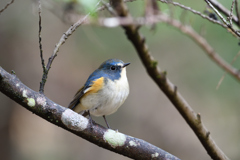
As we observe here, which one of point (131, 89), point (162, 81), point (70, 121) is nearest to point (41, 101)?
point (70, 121)

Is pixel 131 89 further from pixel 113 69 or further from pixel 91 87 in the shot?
pixel 91 87

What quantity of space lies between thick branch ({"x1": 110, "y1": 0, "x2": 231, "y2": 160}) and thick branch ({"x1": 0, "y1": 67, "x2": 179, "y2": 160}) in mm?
395

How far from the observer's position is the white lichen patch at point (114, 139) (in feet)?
8.77

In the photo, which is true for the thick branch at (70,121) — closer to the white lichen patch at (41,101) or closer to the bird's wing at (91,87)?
the white lichen patch at (41,101)

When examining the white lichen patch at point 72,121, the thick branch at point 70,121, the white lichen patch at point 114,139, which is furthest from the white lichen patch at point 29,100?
the white lichen patch at point 114,139

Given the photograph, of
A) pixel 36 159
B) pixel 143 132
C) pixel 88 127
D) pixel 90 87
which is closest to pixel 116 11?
pixel 88 127

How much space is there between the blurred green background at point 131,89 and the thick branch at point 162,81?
12.6 ft

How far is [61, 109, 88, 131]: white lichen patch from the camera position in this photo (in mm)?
2561

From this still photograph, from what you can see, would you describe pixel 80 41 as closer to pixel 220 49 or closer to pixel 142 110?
pixel 142 110

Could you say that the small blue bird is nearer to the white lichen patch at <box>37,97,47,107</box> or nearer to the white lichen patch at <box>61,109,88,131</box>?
the white lichen patch at <box>61,109,88,131</box>

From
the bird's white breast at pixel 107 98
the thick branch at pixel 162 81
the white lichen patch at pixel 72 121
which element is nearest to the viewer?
the thick branch at pixel 162 81

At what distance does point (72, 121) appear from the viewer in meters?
2.58

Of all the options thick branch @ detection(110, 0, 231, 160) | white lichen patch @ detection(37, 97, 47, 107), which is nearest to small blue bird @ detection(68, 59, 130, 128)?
white lichen patch @ detection(37, 97, 47, 107)

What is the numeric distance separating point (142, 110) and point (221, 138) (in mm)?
1814
